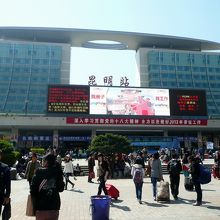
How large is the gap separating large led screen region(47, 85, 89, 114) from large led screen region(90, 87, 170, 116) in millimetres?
2730

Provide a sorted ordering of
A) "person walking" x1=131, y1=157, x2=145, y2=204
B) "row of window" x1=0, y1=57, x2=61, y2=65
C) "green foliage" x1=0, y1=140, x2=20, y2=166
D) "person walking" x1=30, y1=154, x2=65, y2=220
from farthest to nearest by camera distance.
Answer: "row of window" x1=0, y1=57, x2=61, y2=65 → "green foliage" x1=0, y1=140, x2=20, y2=166 → "person walking" x1=131, y1=157, x2=145, y2=204 → "person walking" x1=30, y1=154, x2=65, y2=220

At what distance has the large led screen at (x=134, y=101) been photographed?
48031 millimetres

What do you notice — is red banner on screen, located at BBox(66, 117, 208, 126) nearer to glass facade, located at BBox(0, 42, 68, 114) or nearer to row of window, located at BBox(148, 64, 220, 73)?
glass facade, located at BBox(0, 42, 68, 114)

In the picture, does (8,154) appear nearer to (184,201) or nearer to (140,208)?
(184,201)

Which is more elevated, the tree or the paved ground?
the tree

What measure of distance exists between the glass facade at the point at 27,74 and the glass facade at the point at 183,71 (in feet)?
68.7

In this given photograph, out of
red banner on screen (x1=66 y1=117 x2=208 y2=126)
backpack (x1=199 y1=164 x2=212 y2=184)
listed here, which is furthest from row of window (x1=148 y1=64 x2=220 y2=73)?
backpack (x1=199 y1=164 x2=212 y2=184)

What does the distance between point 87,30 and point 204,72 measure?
29828mm

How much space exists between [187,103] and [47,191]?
45.0m

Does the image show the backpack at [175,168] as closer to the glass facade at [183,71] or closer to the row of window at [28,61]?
the glass facade at [183,71]

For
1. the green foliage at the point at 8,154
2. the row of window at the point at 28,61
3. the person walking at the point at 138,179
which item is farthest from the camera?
the row of window at the point at 28,61

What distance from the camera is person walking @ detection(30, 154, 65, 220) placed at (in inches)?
196

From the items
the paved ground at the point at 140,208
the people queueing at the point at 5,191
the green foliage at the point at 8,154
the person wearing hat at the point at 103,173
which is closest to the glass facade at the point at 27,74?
the green foliage at the point at 8,154

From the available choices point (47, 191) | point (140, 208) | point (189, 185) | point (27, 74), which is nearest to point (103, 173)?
point (140, 208)
